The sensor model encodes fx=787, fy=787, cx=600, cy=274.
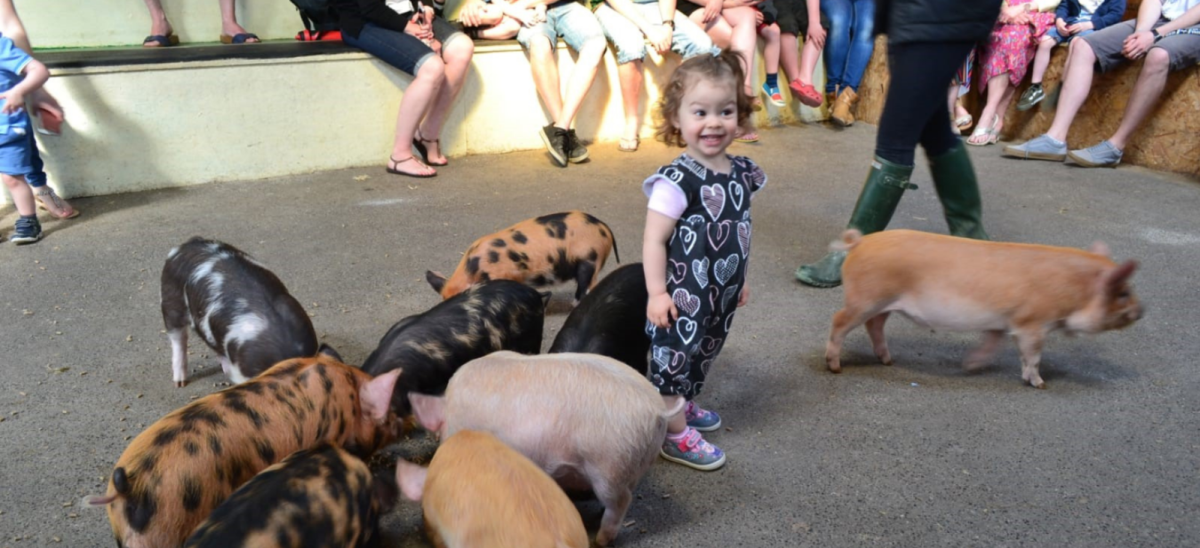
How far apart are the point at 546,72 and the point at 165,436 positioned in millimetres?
4793

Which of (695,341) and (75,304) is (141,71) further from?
(695,341)

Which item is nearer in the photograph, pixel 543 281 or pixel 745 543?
pixel 745 543

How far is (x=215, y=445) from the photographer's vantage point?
1.92 metres

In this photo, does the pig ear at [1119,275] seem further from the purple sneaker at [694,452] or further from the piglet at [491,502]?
the piglet at [491,502]

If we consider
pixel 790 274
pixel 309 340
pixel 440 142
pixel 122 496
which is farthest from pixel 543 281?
pixel 440 142

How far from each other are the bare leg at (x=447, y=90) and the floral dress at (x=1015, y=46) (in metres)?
4.28

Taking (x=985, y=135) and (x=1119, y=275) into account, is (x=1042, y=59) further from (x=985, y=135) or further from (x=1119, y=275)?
(x=1119, y=275)

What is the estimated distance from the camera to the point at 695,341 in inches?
94.6

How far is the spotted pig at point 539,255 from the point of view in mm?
3334

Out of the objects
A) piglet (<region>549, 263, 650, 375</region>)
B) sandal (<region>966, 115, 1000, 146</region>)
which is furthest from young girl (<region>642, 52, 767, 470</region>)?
sandal (<region>966, 115, 1000, 146</region>)

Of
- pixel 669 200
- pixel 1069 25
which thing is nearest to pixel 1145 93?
pixel 1069 25

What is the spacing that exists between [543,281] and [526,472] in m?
1.70

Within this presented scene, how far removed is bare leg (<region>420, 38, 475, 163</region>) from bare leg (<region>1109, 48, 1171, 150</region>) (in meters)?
5.01

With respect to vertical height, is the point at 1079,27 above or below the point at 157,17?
above
